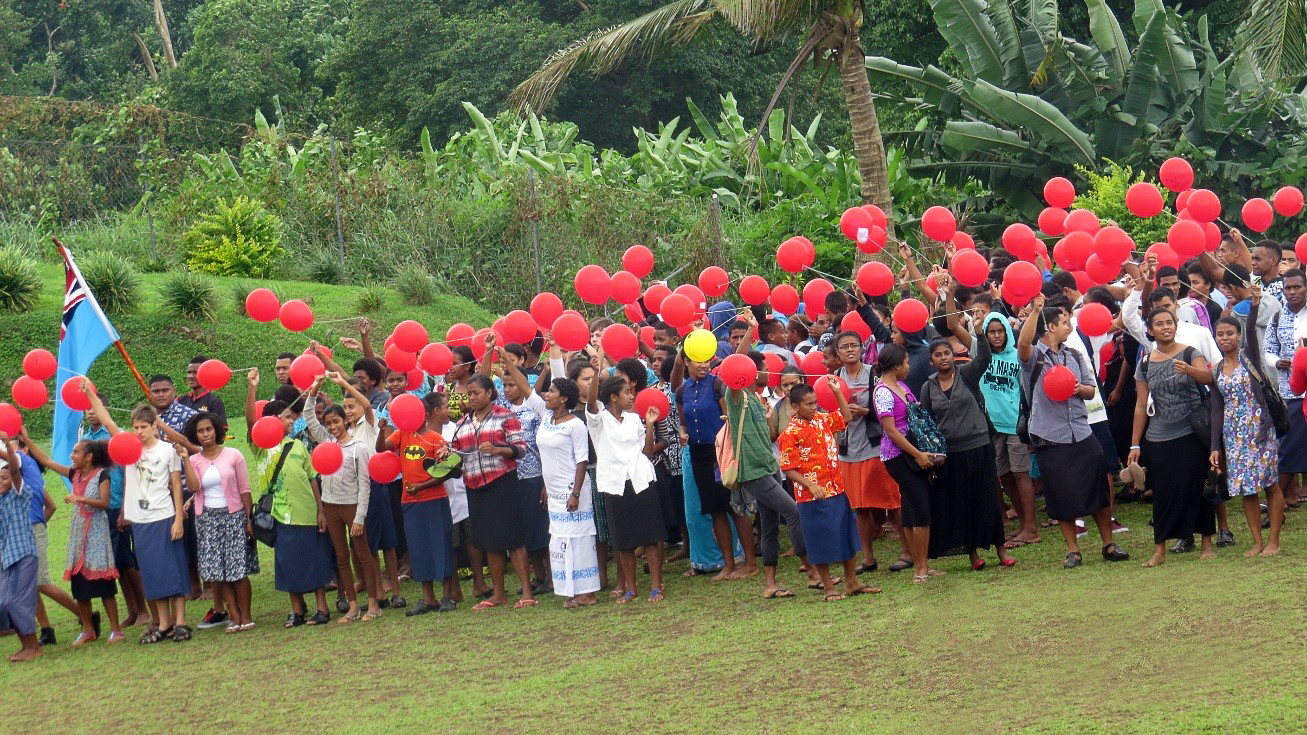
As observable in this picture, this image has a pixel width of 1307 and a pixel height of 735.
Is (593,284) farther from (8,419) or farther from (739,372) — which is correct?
(8,419)

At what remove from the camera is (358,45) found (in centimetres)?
3164

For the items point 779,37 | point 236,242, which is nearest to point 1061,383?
point 779,37

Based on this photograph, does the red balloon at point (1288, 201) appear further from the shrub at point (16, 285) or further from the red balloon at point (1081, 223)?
the shrub at point (16, 285)

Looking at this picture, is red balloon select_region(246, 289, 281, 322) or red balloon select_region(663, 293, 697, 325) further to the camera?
red balloon select_region(246, 289, 281, 322)

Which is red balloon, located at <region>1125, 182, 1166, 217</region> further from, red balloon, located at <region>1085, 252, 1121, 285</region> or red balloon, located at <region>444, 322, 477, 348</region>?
red balloon, located at <region>444, 322, 477, 348</region>

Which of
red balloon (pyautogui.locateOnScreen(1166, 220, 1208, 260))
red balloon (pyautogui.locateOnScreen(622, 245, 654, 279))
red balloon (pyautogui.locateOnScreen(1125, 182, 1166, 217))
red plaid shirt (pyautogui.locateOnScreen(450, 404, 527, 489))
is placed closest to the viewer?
red balloon (pyautogui.locateOnScreen(1166, 220, 1208, 260))

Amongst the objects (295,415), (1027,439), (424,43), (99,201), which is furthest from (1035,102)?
(424,43)

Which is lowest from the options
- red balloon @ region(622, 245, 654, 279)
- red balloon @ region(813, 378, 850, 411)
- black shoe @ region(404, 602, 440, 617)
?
black shoe @ region(404, 602, 440, 617)

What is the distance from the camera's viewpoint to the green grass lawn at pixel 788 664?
19.7 feet

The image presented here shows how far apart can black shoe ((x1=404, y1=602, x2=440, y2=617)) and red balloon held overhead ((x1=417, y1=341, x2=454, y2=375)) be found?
4.97 ft

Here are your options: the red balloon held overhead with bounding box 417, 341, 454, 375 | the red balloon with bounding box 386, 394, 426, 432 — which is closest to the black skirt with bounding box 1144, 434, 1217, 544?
the red balloon held overhead with bounding box 417, 341, 454, 375

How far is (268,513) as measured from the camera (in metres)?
9.13

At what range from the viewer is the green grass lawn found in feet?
19.7

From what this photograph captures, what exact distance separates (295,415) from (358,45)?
23586mm
